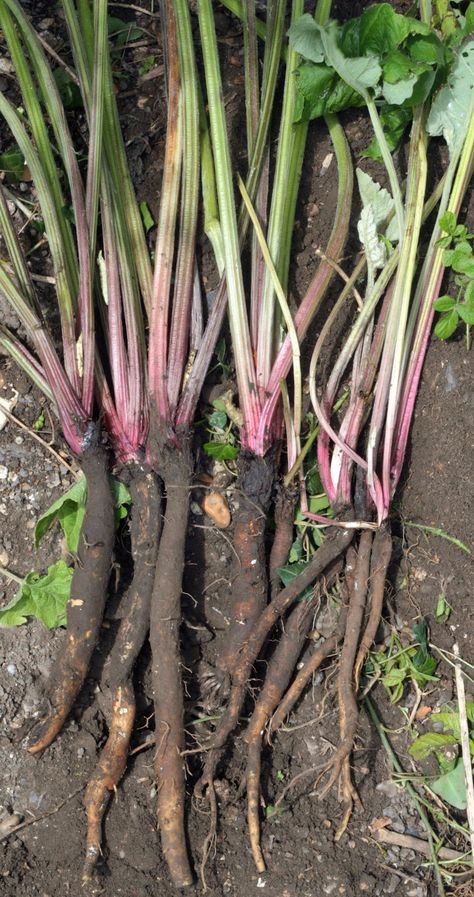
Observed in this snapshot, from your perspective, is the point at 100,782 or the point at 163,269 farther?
the point at 163,269

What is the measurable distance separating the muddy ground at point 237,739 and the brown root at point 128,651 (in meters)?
0.05

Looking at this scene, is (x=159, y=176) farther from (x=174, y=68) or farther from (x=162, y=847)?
(x=162, y=847)

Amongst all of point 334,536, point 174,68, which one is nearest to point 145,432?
point 334,536

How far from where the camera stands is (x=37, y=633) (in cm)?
208

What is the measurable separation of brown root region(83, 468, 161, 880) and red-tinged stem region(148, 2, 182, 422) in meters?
0.29

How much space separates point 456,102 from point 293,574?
123 cm

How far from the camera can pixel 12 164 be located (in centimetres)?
222

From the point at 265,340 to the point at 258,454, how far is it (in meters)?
0.29

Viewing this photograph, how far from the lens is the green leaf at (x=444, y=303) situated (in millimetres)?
1958

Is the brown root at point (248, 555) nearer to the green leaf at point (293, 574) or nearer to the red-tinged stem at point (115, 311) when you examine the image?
the green leaf at point (293, 574)

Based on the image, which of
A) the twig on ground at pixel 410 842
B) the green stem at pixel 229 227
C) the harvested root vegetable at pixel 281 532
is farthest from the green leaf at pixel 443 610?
the green stem at pixel 229 227

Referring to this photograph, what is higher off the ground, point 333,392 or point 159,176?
point 159,176

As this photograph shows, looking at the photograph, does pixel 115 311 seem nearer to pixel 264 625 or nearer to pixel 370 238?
pixel 370 238

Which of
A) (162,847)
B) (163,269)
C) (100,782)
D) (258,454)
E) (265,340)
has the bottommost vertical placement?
(162,847)
